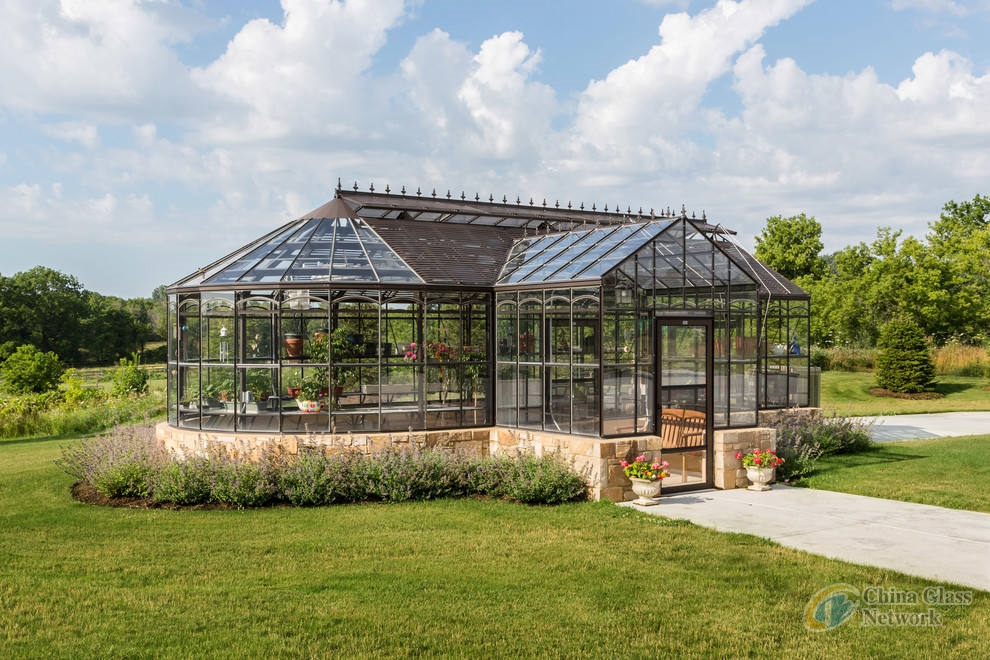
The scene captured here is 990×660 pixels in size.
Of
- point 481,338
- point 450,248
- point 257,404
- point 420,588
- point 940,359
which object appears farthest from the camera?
point 940,359

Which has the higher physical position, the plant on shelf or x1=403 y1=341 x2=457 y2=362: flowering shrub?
x1=403 y1=341 x2=457 y2=362: flowering shrub

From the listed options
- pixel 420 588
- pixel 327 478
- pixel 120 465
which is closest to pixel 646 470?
pixel 327 478

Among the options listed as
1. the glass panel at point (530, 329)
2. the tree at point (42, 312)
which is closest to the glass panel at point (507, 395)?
the glass panel at point (530, 329)

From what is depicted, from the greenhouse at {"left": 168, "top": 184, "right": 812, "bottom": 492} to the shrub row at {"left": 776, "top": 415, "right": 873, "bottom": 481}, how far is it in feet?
3.39

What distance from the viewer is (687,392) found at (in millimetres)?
12953

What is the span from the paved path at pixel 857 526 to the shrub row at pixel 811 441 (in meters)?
1.03

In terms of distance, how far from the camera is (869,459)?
15.5 m

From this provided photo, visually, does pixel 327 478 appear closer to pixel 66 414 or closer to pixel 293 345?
pixel 293 345

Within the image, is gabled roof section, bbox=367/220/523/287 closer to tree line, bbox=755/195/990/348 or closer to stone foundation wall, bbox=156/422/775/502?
stone foundation wall, bbox=156/422/775/502

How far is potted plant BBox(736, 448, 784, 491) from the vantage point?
41.4 ft

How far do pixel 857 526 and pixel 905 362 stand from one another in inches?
820

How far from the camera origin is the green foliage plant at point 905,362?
2842cm

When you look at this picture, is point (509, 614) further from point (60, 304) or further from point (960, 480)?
point (60, 304)

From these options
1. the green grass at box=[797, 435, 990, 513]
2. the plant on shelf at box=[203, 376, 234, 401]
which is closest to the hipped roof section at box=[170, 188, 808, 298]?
the plant on shelf at box=[203, 376, 234, 401]
